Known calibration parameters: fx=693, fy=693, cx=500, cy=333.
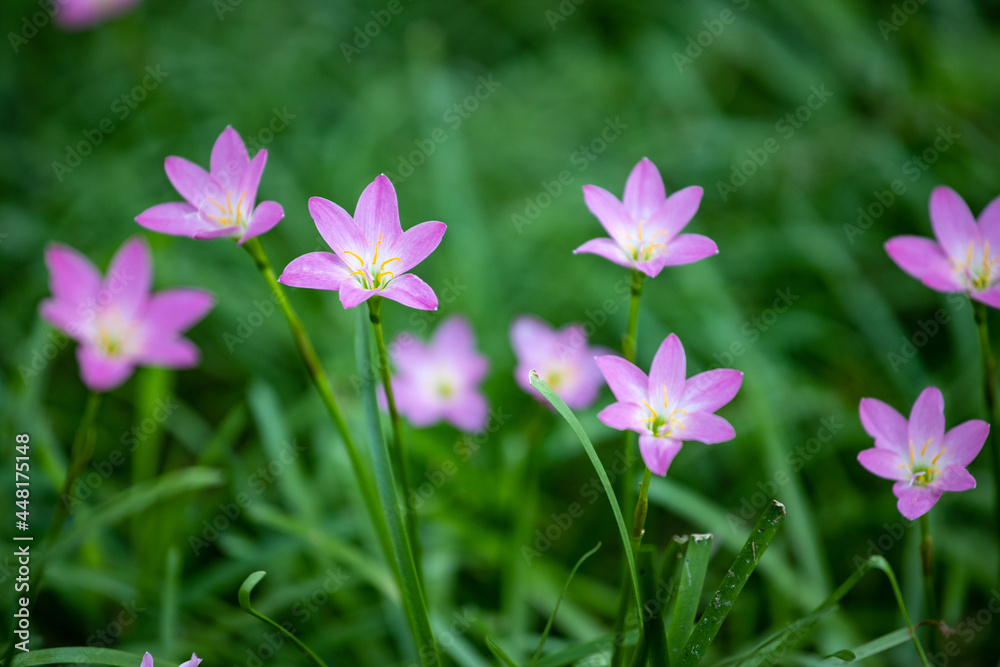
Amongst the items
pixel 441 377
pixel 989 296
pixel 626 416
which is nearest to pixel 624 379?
pixel 626 416

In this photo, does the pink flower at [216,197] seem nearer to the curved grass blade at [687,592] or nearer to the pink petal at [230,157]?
the pink petal at [230,157]

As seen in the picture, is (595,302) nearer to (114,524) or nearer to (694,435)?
(694,435)

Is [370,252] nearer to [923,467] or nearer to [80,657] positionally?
[80,657]

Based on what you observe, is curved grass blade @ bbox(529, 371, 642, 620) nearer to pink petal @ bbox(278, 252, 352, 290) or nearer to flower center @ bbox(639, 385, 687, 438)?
flower center @ bbox(639, 385, 687, 438)

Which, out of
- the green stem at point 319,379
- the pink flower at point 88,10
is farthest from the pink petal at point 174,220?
the pink flower at point 88,10

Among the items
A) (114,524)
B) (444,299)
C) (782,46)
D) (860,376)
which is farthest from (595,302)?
(782,46)

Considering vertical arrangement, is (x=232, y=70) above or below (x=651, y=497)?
below
